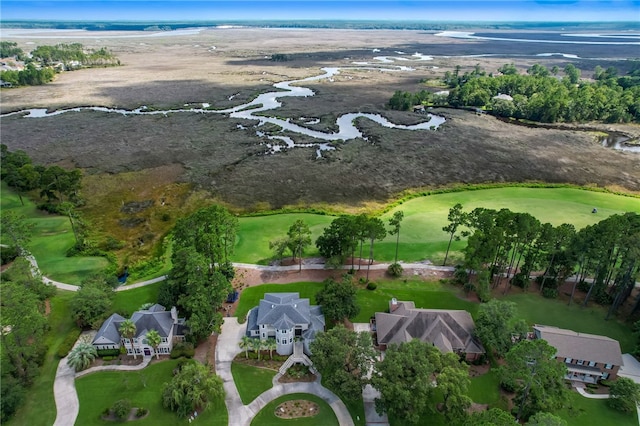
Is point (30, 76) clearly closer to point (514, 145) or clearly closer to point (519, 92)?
point (514, 145)

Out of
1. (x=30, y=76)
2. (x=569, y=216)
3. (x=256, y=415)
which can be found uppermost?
(x=30, y=76)

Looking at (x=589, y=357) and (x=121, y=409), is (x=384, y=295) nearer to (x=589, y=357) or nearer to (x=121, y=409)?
(x=589, y=357)

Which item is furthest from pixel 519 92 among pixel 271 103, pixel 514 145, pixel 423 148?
pixel 271 103

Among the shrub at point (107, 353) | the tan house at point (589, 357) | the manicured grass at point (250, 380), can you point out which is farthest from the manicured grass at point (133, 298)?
the tan house at point (589, 357)

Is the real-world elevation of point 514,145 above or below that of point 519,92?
below

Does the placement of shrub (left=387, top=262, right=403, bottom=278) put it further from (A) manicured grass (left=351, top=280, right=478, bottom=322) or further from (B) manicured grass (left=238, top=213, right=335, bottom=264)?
(B) manicured grass (left=238, top=213, right=335, bottom=264)

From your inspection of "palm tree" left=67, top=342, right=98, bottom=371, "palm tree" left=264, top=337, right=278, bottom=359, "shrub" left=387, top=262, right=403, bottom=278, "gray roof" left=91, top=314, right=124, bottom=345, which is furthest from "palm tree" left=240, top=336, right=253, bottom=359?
"shrub" left=387, top=262, right=403, bottom=278
